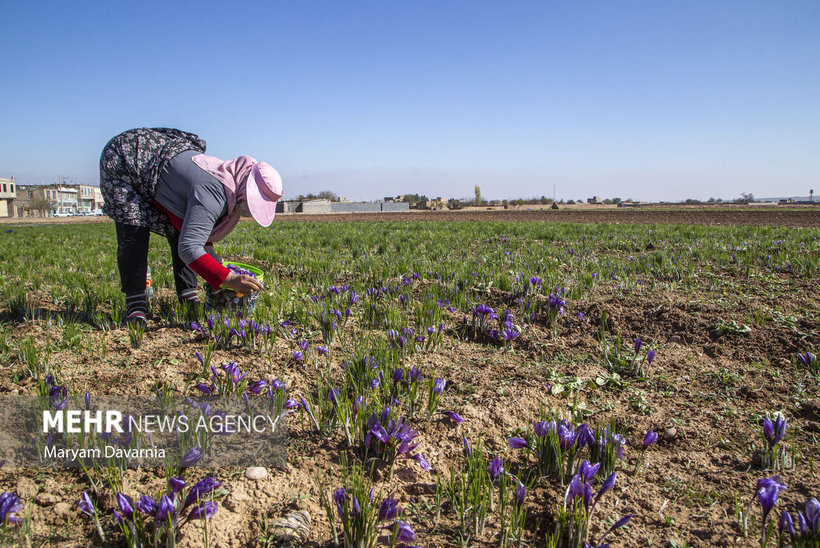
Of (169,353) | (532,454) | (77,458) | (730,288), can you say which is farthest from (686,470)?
(730,288)

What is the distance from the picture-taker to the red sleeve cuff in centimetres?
332

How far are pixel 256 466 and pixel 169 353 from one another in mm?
1601

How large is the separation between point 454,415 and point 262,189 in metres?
2.25

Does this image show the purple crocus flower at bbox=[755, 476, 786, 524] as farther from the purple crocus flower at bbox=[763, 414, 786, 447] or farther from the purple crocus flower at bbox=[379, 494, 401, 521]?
the purple crocus flower at bbox=[379, 494, 401, 521]

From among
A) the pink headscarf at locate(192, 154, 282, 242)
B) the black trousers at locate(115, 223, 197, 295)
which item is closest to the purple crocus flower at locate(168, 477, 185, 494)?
the pink headscarf at locate(192, 154, 282, 242)

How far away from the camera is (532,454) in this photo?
2.20m

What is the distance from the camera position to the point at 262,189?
346cm

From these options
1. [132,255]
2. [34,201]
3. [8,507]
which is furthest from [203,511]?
[34,201]

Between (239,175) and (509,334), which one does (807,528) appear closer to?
(509,334)

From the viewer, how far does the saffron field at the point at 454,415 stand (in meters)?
1.61

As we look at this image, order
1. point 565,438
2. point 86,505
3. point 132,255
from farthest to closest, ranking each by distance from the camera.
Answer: point 132,255, point 565,438, point 86,505

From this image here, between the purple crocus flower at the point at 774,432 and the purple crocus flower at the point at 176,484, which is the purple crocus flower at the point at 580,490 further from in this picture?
the purple crocus flower at the point at 176,484

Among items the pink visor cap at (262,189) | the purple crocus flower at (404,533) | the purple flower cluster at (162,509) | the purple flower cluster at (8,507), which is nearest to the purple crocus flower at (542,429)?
the purple crocus flower at (404,533)

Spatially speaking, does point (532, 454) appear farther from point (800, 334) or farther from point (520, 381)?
point (800, 334)
